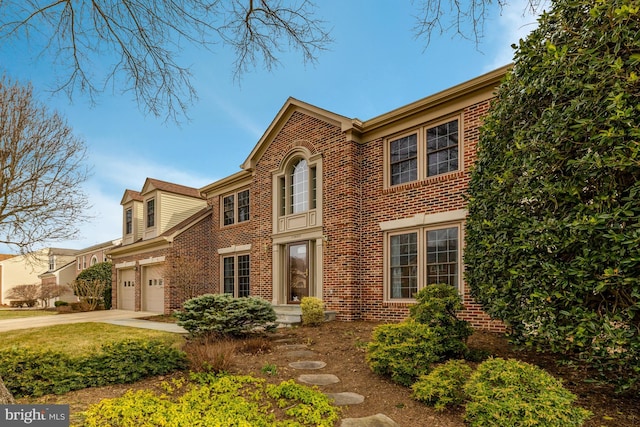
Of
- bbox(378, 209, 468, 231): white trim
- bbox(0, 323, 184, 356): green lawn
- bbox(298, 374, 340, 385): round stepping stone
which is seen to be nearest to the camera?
bbox(298, 374, 340, 385): round stepping stone

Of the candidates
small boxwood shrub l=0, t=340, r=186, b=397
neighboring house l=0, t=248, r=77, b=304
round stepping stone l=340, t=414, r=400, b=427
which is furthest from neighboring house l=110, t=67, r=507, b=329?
neighboring house l=0, t=248, r=77, b=304

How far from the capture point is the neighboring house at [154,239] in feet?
57.5

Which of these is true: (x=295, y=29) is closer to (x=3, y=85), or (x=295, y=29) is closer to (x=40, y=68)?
(x=40, y=68)

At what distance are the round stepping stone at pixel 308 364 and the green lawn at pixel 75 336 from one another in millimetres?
3452

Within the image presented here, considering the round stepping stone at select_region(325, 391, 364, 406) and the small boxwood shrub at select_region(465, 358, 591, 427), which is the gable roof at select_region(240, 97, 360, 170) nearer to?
the round stepping stone at select_region(325, 391, 364, 406)

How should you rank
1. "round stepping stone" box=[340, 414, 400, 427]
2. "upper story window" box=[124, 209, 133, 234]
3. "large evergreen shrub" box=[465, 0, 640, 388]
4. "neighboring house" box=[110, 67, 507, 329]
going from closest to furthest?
1. "large evergreen shrub" box=[465, 0, 640, 388]
2. "round stepping stone" box=[340, 414, 400, 427]
3. "neighboring house" box=[110, 67, 507, 329]
4. "upper story window" box=[124, 209, 133, 234]

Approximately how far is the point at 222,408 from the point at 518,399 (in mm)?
3028

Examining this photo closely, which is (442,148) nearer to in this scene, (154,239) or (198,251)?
(198,251)

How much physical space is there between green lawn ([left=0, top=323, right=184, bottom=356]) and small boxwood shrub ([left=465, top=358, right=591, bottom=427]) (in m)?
6.89

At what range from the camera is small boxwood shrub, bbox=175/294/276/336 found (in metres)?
8.54

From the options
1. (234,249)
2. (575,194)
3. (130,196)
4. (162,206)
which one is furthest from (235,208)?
(575,194)

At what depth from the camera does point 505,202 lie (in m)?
5.11

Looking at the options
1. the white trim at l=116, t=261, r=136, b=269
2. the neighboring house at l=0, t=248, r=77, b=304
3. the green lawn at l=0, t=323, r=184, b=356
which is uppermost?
the white trim at l=116, t=261, r=136, b=269

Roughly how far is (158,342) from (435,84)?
856cm
